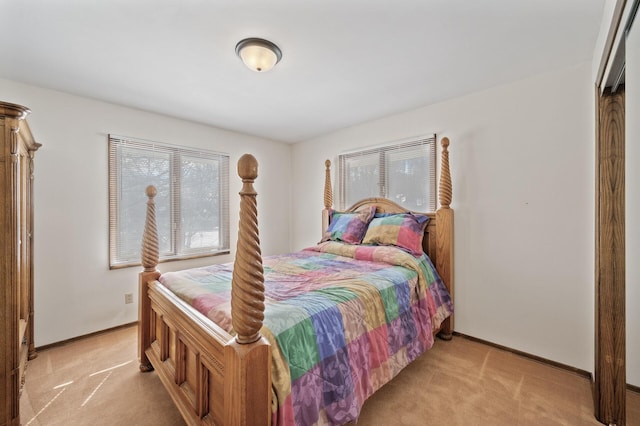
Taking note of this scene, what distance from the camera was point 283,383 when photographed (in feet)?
3.56

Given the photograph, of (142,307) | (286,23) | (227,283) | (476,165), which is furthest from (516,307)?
(142,307)

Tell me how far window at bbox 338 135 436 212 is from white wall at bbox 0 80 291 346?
2344 millimetres

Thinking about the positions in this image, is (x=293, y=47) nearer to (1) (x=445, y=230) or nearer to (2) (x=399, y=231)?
(2) (x=399, y=231)

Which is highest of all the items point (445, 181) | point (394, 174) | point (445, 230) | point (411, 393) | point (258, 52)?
point (258, 52)

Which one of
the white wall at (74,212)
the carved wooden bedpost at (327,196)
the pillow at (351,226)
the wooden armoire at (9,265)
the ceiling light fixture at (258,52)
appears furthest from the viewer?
the carved wooden bedpost at (327,196)

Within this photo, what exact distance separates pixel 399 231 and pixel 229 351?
1.99 metres

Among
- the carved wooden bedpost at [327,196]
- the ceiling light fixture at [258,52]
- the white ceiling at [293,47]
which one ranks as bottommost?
the carved wooden bedpost at [327,196]

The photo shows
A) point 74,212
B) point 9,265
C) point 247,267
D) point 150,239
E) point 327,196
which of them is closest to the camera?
point 247,267

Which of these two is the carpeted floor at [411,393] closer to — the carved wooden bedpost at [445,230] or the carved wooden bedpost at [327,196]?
the carved wooden bedpost at [445,230]

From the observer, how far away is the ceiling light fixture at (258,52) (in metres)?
1.75

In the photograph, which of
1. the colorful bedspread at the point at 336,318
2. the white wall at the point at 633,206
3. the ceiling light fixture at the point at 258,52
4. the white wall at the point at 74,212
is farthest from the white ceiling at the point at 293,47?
the colorful bedspread at the point at 336,318

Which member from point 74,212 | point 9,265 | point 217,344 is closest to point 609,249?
Answer: point 217,344

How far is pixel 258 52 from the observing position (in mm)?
1783

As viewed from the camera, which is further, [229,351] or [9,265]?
[9,265]
